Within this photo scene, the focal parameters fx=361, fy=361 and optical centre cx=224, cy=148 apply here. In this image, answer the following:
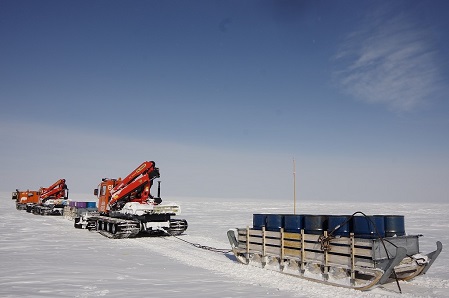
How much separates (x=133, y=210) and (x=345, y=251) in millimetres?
13120

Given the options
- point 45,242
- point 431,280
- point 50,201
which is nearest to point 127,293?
point 431,280

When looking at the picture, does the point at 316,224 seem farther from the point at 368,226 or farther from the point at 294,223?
the point at 368,226

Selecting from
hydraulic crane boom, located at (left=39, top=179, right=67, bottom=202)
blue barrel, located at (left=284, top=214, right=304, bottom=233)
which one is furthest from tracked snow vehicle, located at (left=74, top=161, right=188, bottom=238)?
hydraulic crane boom, located at (left=39, top=179, right=67, bottom=202)

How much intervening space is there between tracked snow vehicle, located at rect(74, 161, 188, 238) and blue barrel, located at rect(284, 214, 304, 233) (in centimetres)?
1024

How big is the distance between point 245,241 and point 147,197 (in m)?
11.1

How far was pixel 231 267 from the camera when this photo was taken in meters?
11.5

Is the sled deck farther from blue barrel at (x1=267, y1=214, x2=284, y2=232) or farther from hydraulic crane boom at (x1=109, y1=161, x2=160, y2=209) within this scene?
hydraulic crane boom at (x1=109, y1=161, x2=160, y2=209)

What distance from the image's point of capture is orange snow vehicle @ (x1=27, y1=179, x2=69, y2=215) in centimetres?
3875

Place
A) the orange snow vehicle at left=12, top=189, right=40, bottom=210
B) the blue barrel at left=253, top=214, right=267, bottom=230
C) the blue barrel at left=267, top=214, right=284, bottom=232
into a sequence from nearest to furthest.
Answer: the blue barrel at left=267, top=214, right=284, bottom=232, the blue barrel at left=253, top=214, right=267, bottom=230, the orange snow vehicle at left=12, top=189, right=40, bottom=210

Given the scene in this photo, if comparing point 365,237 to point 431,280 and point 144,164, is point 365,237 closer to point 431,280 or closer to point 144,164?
point 431,280

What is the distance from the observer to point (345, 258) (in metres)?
9.22

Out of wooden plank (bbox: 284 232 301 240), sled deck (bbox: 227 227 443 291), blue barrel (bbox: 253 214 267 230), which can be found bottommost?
sled deck (bbox: 227 227 443 291)

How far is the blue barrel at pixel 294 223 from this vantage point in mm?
10688

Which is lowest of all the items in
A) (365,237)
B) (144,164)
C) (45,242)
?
(45,242)
